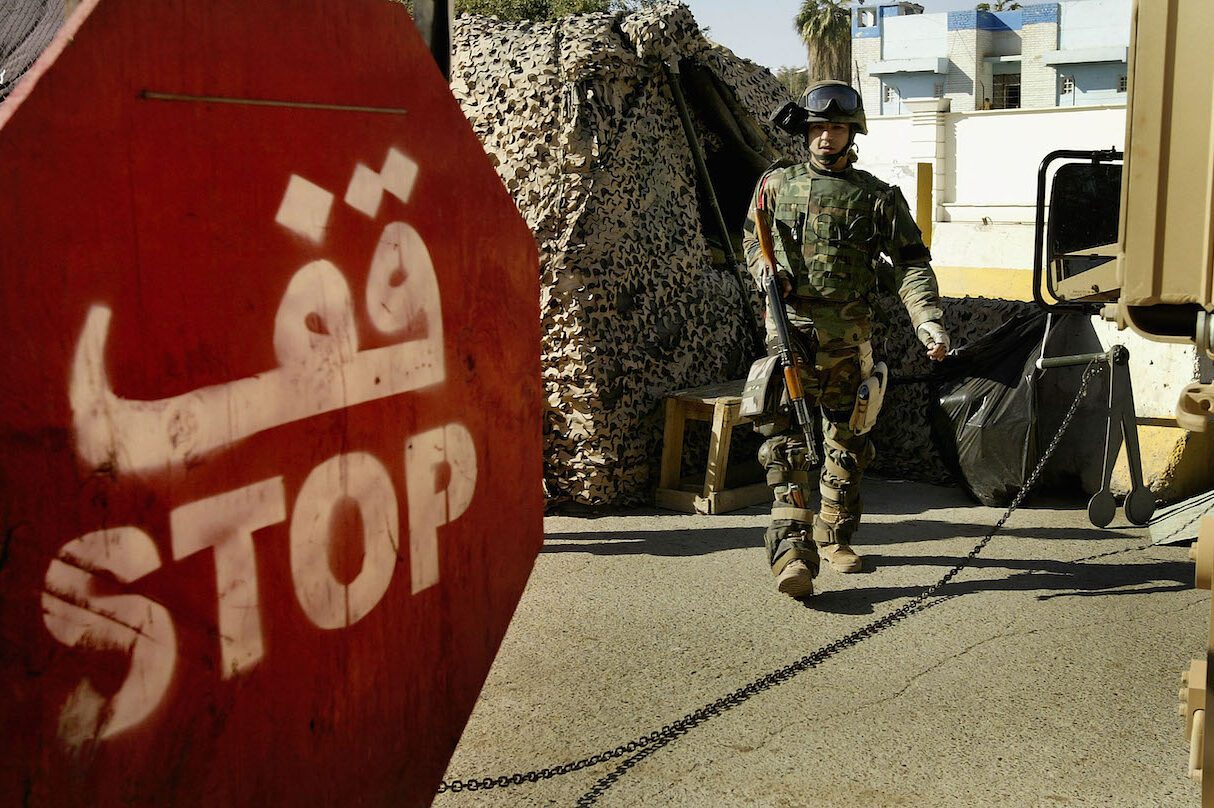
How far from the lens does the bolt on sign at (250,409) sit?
1.26 m

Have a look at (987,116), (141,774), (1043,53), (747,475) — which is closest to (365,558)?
A: (141,774)

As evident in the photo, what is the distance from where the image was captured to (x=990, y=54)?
164 ft

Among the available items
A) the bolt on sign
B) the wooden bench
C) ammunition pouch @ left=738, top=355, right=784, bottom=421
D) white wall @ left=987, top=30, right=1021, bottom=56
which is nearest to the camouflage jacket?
ammunition pouch @ left=738, top=355, right=784, bottom=421

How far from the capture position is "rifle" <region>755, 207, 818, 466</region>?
480cm

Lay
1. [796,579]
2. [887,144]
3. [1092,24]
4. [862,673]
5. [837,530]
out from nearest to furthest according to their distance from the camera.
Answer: [862,673] → [796,579] → [837,530] → [887,144] → [1092,24]

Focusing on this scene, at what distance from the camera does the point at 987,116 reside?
2097cm

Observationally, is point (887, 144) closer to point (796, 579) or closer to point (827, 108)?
point (827, 108)

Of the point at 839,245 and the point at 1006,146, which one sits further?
the point at 1006,146

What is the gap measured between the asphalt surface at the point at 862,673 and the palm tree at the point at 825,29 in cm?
4298

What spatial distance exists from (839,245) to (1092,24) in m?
46.0

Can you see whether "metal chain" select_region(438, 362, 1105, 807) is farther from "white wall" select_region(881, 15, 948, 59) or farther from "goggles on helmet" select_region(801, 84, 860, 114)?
"white wall" select_region(881, 15, 948, 59)

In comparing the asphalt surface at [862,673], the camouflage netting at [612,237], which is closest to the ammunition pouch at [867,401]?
the asphalt surface at [862,673]

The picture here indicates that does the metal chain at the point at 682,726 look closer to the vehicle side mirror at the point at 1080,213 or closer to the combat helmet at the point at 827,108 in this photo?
the vehicle side mirror at the point at 1080,213

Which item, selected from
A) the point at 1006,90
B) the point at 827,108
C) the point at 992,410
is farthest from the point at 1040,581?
the point at 1006,90
